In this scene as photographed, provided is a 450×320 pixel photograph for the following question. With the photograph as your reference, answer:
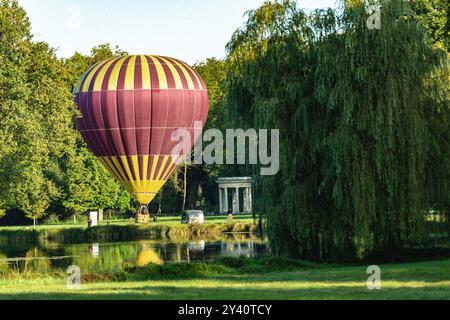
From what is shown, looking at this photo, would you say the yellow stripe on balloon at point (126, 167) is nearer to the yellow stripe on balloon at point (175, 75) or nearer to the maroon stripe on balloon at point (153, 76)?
the maroon stripe on balloon at point (153, 76)

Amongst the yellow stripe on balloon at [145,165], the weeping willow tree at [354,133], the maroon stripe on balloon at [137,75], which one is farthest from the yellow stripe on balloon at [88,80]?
the weeping willow tree at [354,133]

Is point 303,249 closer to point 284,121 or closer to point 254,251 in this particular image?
point 284,121

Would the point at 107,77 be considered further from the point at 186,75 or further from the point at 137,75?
the point at 186,75

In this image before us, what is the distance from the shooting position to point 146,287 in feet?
59.7

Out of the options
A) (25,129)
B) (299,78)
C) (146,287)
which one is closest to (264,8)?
(299,78)

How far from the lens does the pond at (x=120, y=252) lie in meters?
34.2

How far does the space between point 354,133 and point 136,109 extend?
25965 millimetres

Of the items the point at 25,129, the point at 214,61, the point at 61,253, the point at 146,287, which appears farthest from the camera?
the point at 214,61

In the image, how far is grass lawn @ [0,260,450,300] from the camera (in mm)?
15766

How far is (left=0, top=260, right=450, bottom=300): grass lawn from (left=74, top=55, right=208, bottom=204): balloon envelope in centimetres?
2823

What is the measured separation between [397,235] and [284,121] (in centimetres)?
475

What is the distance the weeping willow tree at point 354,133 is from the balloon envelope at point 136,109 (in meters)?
22.8

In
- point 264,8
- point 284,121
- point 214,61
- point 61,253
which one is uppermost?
point 214,61

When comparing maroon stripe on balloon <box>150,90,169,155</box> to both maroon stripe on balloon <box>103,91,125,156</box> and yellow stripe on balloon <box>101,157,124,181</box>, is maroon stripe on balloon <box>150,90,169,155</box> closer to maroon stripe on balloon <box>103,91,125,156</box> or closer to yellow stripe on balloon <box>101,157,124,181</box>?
maroon stripe on balloon <box>103,91,125,156</box>
